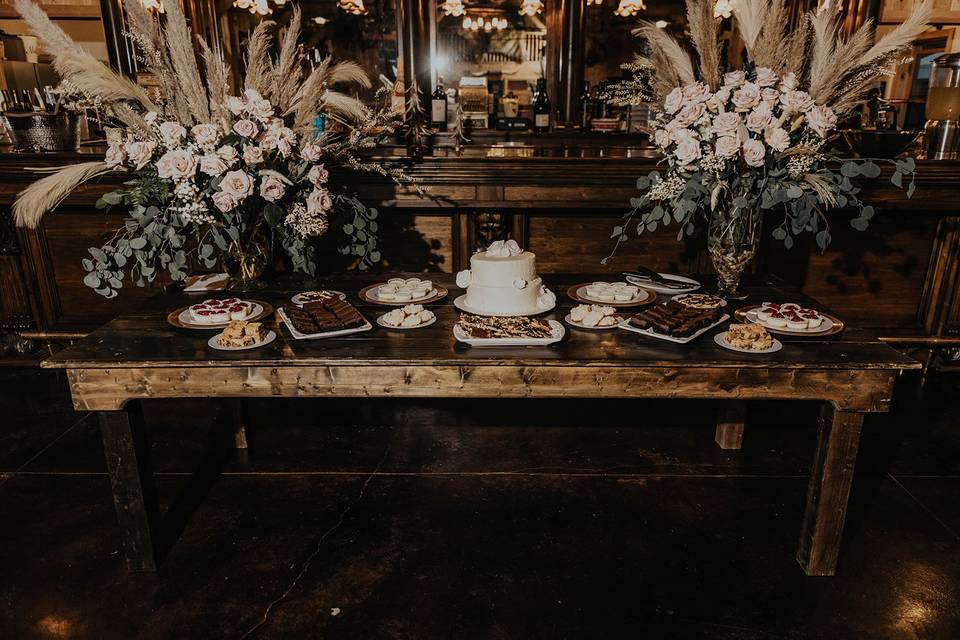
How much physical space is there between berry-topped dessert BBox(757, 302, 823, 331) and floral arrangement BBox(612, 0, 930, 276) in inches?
9.5

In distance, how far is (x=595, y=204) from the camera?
2914 millimetres

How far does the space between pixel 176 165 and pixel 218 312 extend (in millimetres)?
409

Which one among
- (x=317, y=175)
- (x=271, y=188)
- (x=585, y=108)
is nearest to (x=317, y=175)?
(x=317, y=175)

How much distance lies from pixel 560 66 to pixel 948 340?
3694mm

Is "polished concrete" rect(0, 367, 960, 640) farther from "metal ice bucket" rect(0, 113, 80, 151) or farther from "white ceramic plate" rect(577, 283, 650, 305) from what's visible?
"metal ice bucket" rect(0, 113, 80, 151)

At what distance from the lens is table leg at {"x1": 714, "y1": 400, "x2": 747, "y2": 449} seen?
233cm

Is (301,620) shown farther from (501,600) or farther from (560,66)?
(560,66)

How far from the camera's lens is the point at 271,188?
184 cm

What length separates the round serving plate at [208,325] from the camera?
1.69 meters

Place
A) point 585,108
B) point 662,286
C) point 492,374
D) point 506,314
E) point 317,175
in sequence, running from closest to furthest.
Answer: point 492,374, point 506,314, point 317,175, point 662,286, point 585,108

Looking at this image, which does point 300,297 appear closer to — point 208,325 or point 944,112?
point 208,325

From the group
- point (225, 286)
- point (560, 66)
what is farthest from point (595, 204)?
point (560, 66)

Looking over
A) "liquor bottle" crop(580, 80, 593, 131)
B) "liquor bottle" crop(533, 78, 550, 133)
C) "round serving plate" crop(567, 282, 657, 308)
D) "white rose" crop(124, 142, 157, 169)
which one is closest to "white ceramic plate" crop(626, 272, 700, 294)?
"round serving plate" crop(567, 282, 657, 308)

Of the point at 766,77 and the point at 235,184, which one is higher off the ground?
the point at 766,77
